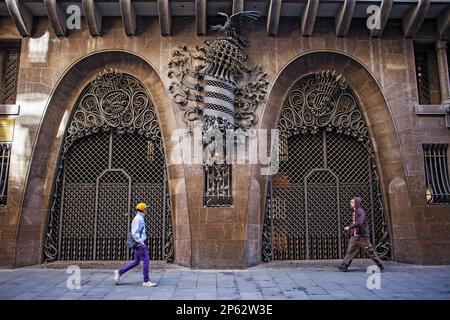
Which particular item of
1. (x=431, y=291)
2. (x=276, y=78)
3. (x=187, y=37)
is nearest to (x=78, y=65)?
(x=187, y=37)

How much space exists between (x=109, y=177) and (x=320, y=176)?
6.43 metres

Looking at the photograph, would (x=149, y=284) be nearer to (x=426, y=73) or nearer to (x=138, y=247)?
(x=138, y=247)

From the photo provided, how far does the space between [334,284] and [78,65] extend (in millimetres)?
9258

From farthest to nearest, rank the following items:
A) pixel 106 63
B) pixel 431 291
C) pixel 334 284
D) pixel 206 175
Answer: pixel 106 63 → pixel 206 175 → pixel 334 284 → pixel 431 291

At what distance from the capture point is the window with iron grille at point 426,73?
41.5 ft

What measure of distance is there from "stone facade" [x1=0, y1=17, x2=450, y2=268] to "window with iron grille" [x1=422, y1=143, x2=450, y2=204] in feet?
0.88

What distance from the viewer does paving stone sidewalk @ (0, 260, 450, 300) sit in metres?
7.53

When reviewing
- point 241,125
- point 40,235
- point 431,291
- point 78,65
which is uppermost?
point 78,65

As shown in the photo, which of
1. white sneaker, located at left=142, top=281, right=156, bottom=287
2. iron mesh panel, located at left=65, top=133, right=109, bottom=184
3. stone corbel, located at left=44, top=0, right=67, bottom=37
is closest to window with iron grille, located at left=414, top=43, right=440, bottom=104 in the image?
white sneaker, located at left=142, top=281, right=156, bottom=287

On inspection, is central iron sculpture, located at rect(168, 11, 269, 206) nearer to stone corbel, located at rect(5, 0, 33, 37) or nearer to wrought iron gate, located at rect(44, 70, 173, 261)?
wrought iron gate, located at rect(44, 70, 173, 261)

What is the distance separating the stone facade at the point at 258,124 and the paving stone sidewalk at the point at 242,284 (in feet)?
2.71

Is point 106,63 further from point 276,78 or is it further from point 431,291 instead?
point 431,291

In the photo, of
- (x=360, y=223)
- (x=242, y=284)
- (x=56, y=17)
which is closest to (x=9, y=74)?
(x=56, y=17)

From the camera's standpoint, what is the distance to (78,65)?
1215 centimetres
